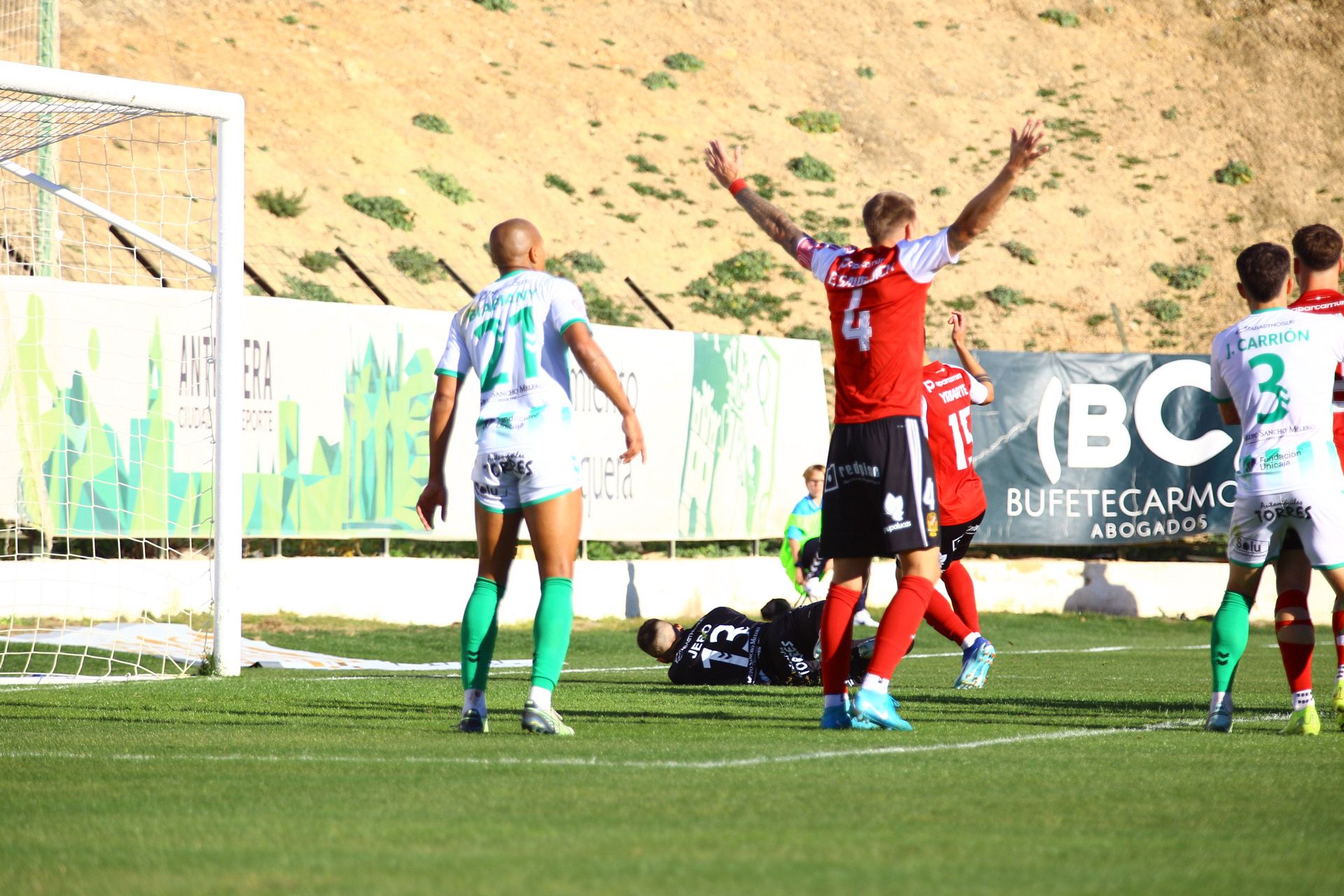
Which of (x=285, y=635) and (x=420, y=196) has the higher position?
(x=420, y=196)

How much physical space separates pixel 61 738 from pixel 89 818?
2.32 m

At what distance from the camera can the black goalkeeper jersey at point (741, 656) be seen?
10.1 meters

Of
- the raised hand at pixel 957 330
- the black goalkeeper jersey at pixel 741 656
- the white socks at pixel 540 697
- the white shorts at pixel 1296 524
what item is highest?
the raised hand at pixel 957 330

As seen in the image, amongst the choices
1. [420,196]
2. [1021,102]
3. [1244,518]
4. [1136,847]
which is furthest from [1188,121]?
[1136,847]

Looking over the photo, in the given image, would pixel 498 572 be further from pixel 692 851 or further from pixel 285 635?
pixel 285 635

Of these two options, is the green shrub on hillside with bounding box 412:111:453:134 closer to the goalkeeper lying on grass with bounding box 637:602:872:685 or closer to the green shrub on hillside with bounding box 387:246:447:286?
the green shrub on hillside with bounding box 387:246:447:286

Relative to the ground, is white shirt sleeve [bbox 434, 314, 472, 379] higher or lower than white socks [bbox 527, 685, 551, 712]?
higher

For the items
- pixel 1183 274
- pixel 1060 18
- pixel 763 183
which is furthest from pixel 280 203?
pixel 1060 18

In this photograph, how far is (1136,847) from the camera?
13.5 ft

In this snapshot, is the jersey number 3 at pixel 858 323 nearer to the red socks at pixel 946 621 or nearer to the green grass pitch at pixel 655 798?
the green grass pitch at pixel 655 798

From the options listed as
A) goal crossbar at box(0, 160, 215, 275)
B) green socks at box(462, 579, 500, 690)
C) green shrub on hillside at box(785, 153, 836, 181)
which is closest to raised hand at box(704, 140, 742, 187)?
green socks at box(462, 579, 500, 690)

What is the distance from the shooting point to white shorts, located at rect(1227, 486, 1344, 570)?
274 inches

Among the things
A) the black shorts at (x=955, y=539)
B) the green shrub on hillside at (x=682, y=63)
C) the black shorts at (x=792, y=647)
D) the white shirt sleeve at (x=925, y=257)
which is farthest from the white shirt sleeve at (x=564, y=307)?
the green shrub on hillside at (x=682, y=63)

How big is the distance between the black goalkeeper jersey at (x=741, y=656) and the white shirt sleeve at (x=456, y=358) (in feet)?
11.8
